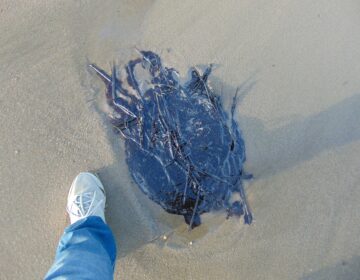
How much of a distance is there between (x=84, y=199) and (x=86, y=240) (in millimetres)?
335

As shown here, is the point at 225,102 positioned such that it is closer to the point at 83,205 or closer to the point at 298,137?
the point at 298,137

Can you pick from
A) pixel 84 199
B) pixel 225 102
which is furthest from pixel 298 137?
pixel 84 199

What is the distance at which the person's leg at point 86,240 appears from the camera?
2.23m

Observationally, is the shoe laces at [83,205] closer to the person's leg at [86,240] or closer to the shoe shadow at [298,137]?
the person's leg at [86,240]

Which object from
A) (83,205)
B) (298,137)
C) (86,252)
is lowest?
(298,137)

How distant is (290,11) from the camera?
2914mm

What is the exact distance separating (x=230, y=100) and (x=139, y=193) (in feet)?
3.26

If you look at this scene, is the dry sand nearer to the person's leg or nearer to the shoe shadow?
the shoe shadow

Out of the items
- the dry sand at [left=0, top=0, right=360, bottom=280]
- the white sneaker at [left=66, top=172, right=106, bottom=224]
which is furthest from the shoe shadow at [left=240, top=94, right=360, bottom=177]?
the white sneaker at [left=66, top=172, right=106, bottom=224]

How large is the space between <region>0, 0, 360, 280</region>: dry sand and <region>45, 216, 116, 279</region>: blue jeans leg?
24cm

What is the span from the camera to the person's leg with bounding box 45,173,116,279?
2.23 m

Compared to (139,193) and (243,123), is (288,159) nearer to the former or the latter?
(243,123)

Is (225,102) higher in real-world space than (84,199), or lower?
lower

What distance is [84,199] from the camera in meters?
2.62
